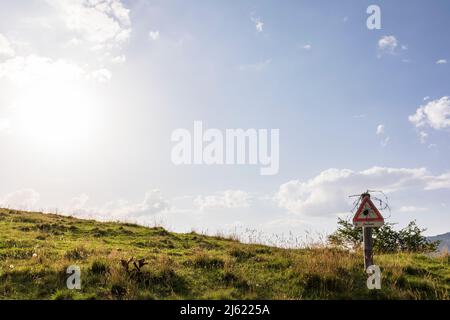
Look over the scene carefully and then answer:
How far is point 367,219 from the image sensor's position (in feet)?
43.2

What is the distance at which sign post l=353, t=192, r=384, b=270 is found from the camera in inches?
517

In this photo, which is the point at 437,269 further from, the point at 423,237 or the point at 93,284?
the point at 423,237

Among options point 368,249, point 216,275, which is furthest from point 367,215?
point 216,275

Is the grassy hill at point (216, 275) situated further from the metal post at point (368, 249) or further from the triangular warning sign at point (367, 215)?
the triangular warning sign at point (367, 215)

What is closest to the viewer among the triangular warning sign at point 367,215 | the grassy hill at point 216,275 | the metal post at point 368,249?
the grassy hill at point 216,275

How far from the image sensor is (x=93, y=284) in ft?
39.8

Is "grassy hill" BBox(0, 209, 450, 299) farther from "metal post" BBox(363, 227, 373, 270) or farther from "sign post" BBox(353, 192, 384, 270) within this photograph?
"sign post" BBox(353, 192, 384, 270)

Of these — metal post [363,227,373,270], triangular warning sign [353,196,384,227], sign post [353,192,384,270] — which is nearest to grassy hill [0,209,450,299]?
metal post [363,227,373,270]

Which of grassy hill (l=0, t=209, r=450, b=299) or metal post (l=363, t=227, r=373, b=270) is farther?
metal post (l=363, t=227, r=373, b=270)

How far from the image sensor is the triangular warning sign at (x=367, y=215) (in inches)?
516

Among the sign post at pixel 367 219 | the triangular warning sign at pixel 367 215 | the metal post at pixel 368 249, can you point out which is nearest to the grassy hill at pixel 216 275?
the metal post at pixel 368 249

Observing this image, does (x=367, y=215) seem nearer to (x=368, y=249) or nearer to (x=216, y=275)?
(x=368, y=249)
